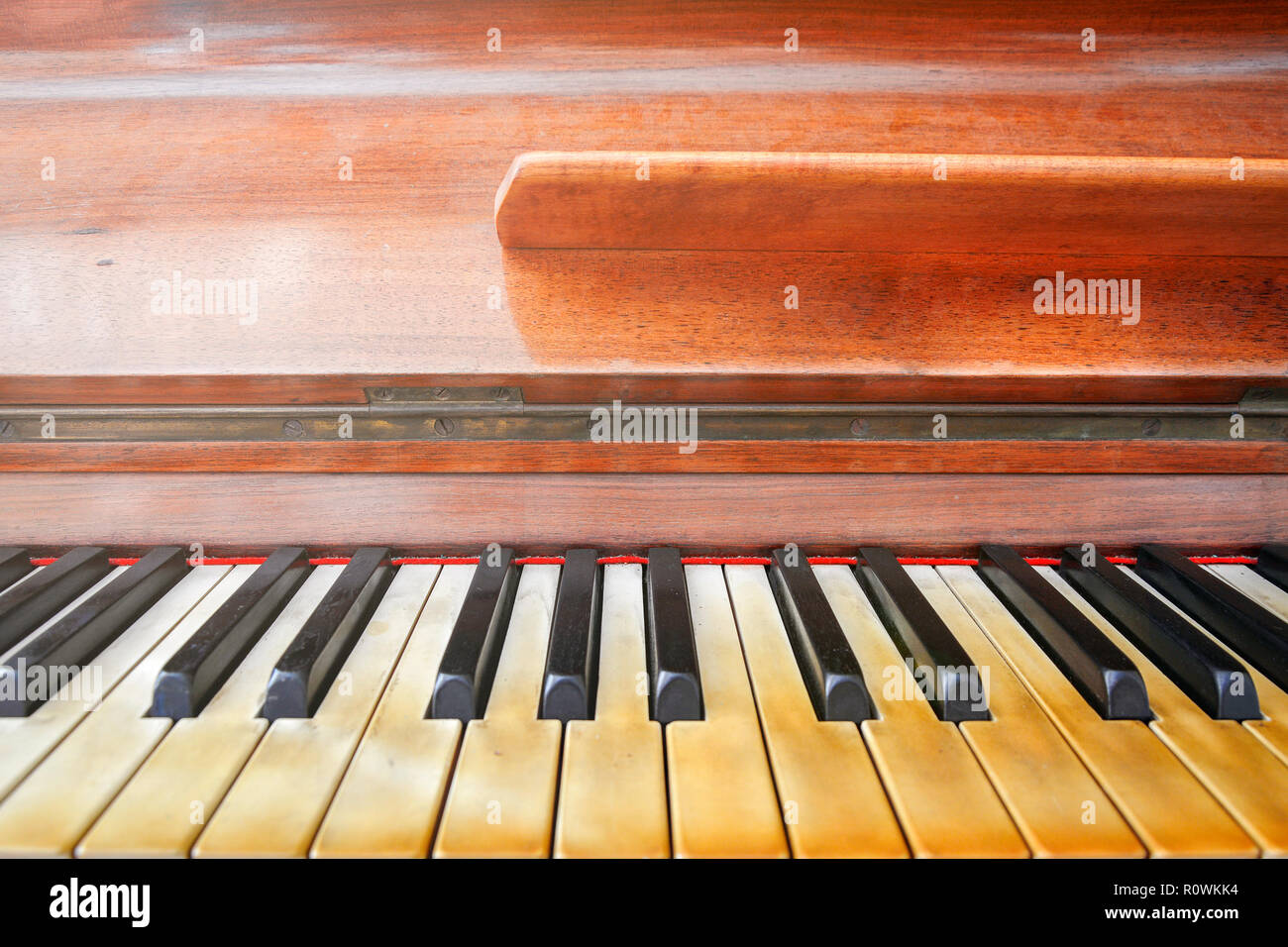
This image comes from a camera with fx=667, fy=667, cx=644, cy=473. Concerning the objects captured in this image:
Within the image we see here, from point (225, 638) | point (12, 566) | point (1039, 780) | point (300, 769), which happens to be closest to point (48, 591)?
point (12, 566)

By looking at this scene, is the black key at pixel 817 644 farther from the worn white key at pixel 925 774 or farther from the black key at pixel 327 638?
the black key at pixel 327 638

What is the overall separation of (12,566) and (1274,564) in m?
2.14

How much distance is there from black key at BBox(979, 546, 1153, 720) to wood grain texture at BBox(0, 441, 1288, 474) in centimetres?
18

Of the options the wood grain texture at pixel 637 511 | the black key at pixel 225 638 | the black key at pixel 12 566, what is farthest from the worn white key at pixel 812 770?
the black key at pixel 12 566

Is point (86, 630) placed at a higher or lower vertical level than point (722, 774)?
higher

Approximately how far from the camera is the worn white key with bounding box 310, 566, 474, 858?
69 cm

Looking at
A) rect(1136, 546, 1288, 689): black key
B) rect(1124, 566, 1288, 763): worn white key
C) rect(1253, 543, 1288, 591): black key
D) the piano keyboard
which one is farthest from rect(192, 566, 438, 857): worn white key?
rect(1253, 543, 1288, 591): black key

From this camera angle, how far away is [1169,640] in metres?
0.95

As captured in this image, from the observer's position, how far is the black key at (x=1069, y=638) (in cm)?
85

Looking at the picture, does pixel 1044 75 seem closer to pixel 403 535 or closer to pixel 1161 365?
pixel 1161 365
